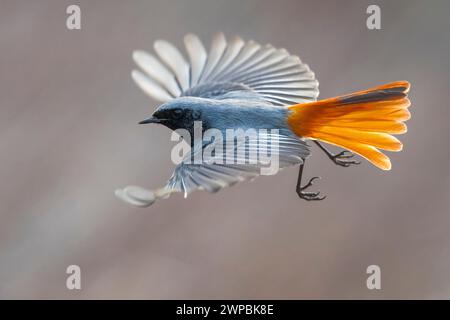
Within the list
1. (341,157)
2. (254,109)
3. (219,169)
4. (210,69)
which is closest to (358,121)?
(341,157)

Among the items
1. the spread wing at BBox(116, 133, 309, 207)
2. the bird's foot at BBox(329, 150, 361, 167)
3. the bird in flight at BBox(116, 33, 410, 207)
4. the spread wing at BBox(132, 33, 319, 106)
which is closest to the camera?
the spread wing at BBox(116, 133, 309, 207)

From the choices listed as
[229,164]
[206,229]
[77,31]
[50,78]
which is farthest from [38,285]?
[229,164]

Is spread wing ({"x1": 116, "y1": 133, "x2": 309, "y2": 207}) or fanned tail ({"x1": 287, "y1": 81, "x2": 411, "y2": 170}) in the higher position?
fanned tail ({"x1": 287, "y1": 81, "x2": 411, "y2": 170})

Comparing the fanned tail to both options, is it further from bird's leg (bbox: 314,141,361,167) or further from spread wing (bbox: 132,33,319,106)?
spread wing (bbox: 132,33,319,106)

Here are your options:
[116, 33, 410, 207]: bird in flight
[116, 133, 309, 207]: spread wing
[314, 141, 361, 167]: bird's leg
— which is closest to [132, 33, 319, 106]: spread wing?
[116, 33, 410, 207]: bird in flight

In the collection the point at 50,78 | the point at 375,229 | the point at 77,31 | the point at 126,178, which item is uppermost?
the point at 77,31

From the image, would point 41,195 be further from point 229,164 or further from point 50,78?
point 229,164

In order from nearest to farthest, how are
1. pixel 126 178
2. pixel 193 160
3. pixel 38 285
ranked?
pixel 193 160, pixel 38 285, pixel 126 178
